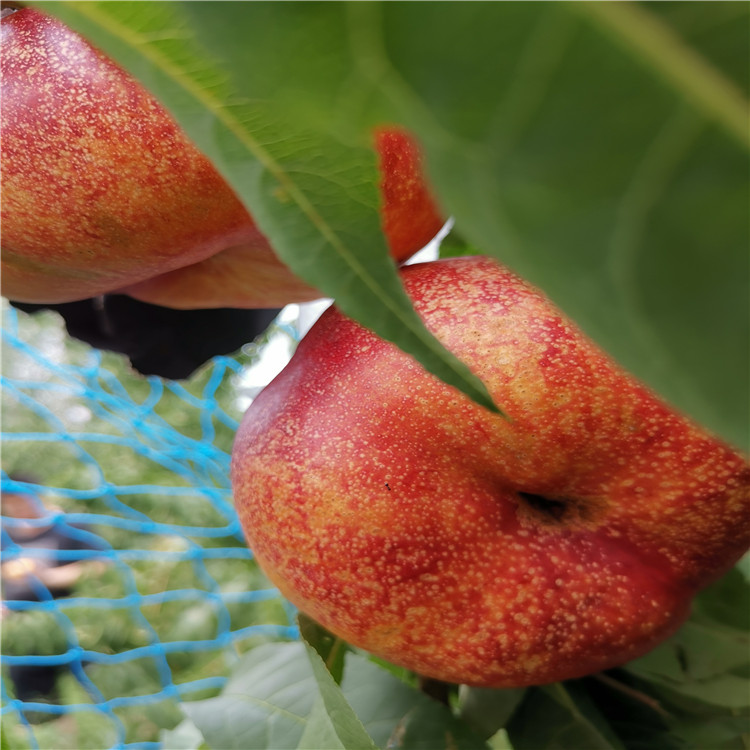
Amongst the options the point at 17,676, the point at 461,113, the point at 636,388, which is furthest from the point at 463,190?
the point at 17,676

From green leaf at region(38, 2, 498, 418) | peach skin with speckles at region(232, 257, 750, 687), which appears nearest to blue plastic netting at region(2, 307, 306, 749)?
peach skin with speckles at region(232, 257, 750, 687)

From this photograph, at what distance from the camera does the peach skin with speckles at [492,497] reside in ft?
0.86

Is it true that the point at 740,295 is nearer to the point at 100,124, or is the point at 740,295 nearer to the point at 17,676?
the point at 100,124

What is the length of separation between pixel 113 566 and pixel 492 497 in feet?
5.98

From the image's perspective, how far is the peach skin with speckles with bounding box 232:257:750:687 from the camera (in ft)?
0.86

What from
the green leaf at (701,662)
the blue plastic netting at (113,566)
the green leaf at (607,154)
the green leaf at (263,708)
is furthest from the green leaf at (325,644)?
the blue plastic netting at (113,566)

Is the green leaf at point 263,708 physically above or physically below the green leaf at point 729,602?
below

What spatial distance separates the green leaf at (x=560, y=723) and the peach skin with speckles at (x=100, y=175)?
244mm

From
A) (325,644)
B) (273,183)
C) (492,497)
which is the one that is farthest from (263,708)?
(273,183)

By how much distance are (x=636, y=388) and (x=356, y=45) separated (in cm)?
19

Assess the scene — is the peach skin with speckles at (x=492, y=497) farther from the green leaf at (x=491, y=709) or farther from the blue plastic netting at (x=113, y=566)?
the blue plastic netting at (x=113, y=566)

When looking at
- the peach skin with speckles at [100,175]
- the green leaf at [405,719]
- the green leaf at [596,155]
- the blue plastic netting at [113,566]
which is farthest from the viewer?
the blue plastic netting at [113,566]

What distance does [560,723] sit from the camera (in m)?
0.38

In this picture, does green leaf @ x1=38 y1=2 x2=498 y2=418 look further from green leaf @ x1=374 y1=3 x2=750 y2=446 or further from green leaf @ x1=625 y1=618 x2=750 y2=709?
green leaf @ x1=625 y1=618 x2=750 y2=709
